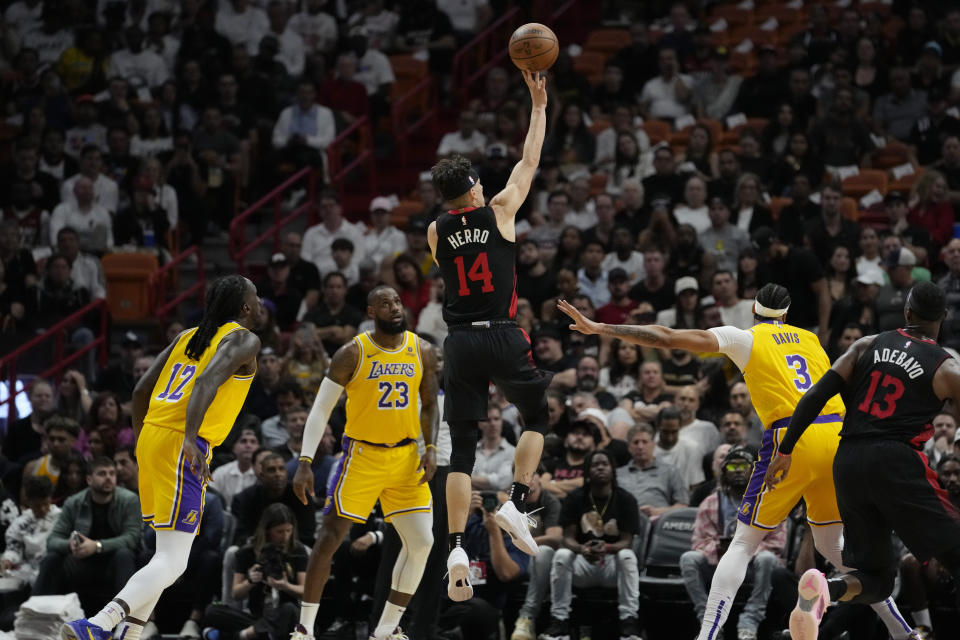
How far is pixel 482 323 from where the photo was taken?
332 inches

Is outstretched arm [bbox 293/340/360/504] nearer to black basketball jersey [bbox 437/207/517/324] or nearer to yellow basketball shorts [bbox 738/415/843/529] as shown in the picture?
black basketball jersey [bbox 437/207/517/324]

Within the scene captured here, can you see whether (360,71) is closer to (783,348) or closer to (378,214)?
(378,214)

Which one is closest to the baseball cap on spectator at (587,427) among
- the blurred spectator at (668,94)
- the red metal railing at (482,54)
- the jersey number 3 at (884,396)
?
the jersey number 3 at (884,396)

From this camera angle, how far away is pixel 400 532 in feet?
32.6

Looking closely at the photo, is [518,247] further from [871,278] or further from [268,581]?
[268,581]

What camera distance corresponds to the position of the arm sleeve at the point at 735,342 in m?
8.95

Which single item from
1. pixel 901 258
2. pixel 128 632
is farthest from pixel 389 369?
pixel 901 258

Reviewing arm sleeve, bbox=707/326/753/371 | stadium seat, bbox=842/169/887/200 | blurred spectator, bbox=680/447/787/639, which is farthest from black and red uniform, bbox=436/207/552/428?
stadium seat, bbox=842/169/887/200

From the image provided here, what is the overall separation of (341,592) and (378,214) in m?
6.17

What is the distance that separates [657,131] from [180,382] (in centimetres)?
1019

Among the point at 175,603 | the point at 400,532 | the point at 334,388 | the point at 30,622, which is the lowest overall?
the point at 175,603

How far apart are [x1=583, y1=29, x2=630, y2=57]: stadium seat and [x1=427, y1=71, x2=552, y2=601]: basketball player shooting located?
11.5m

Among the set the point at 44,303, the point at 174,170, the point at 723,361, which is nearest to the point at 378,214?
the point at 174,170

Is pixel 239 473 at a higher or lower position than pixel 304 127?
lower
